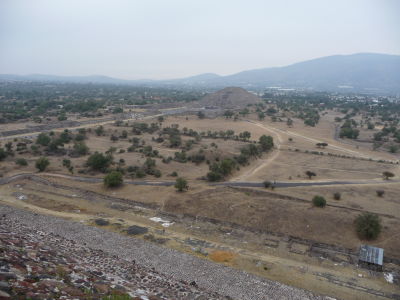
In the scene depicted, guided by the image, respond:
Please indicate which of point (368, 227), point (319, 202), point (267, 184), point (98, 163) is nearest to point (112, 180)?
point (98, 163)

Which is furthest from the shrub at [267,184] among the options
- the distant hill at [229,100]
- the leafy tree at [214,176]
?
the distant hill at [229,100]

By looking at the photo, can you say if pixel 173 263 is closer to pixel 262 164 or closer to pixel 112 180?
pixel 112 180

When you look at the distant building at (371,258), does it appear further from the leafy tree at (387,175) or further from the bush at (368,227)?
the leafy tree at (387,175)

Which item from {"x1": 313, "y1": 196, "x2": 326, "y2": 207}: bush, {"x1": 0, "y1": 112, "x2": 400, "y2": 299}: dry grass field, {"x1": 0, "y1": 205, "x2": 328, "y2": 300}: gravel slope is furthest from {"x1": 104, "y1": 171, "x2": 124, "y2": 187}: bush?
{"x1": 313, "y1": 196, "x2": 326, "y2": 207}: bush

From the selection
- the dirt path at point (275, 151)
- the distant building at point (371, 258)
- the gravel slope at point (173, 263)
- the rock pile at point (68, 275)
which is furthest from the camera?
the dirt path at point (275, 151)

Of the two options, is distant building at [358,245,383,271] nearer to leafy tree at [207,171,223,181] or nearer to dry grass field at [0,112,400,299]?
dry grass field at [0,112,400,299]

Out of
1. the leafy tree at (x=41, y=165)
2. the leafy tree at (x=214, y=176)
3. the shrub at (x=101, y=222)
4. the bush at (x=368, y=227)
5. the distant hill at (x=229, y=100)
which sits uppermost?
the distant hill at (x=229, y=100)

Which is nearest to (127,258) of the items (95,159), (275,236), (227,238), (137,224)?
(137,224)
